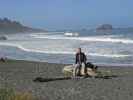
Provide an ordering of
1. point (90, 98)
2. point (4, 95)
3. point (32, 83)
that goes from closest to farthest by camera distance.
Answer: point (4, 95)
point (90, 98)
point (32, 83)

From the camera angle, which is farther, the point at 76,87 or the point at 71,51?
the point at 71,51

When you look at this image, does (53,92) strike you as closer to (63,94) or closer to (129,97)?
(63,94)

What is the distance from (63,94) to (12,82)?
3531 mm

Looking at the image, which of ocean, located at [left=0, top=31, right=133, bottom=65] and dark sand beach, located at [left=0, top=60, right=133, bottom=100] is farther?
ocean, located at [left=0, top=31, right=133, bottom=65]

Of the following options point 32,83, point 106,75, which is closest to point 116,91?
point 32,83

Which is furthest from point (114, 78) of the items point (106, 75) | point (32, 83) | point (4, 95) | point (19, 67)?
point (4, 95)

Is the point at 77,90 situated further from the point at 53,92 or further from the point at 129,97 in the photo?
the point at 129,97

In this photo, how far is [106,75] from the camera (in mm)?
18891

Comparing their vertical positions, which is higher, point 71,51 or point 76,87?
point 71,51

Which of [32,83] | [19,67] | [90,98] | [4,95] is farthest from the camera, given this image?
[19,67]

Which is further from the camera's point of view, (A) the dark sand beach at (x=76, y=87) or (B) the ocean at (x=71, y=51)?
(B) the ocean at (x=71, y=51)

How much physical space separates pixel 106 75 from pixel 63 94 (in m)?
5.67

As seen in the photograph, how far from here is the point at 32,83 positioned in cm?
1614

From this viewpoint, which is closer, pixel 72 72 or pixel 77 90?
pixel 77 90
